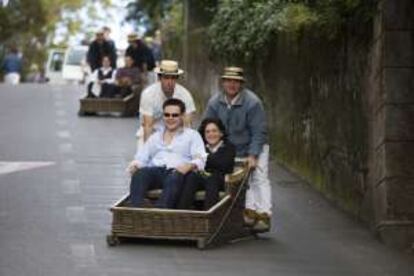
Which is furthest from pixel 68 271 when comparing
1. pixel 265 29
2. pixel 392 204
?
pixel 265 29

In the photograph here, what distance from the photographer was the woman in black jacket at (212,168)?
35.6 feet

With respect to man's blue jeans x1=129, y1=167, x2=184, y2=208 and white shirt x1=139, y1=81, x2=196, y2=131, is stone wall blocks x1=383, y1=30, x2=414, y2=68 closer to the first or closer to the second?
white shirt x1=139, y1=81, x2=196, y2=131

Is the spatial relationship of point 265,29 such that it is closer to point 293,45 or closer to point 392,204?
point 293,45

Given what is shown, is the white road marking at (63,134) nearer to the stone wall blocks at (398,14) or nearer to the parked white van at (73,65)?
the stone wall blocks at (398,14)

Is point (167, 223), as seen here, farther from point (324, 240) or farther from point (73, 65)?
point (73, 65)

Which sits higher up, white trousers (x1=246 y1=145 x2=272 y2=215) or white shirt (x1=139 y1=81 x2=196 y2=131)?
white shirt (x1=139 y1=81 x2=196 y2=131)

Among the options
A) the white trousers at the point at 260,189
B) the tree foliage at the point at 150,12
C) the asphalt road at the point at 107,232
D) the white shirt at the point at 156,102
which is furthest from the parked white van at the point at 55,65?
the white trousers at the point at 260,189

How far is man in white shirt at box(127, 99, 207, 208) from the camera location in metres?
10.8

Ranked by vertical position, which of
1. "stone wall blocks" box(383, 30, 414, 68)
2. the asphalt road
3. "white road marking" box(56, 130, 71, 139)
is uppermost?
"stone wall blocks" box(383, 30, 414, 68)

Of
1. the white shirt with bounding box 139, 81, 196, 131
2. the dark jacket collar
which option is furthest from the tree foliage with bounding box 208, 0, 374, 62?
the white shirt with bounding box 139, 81, 196, 131

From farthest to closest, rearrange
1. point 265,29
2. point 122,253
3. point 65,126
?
point 65,126, point 265,29, point 122,253

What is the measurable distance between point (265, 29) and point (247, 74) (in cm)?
215

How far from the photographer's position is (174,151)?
1116 cm

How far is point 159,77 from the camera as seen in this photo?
466 inches
